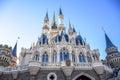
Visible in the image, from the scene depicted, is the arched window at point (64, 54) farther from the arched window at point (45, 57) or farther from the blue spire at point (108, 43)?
the blue spire at point (108, 43)

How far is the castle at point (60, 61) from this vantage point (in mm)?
27281

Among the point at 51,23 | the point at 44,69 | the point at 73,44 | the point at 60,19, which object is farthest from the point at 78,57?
the point at 51,23

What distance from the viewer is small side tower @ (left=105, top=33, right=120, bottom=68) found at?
4009cm

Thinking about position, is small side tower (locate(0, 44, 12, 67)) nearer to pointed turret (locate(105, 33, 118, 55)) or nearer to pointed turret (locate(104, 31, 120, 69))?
pointed turret (locate(104, 31, 120, 69))

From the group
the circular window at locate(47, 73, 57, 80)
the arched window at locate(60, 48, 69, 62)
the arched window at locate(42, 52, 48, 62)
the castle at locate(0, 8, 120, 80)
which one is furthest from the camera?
the arched window at locate(42, 52, 48, 62)

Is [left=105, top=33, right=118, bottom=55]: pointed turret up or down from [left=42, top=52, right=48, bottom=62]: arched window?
up

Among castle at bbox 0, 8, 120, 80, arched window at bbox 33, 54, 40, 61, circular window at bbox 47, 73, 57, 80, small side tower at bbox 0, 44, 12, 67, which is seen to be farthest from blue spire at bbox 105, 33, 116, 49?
small side tower at bbox 0, 44, 12, 67

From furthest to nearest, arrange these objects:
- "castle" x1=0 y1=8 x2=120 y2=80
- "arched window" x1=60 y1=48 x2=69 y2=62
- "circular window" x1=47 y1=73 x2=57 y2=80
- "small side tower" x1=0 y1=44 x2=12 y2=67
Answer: "small side tower" x1=0 y1=44 x2=12 y2=67 < "arched window" x1=60 y1=48 x2=69 y2=62 < "castle" x1=0 y1=8 x2=120 y2=80 < "circular window" x1=47 y1=73 x2=57 y2=80

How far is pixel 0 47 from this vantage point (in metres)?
38.3

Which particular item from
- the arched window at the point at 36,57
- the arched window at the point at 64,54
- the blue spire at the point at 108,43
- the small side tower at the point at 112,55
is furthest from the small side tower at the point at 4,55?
the blue spire at the point at 108,43

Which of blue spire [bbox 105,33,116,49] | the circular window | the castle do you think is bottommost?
the circular window

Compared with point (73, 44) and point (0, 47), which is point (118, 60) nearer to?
point (73, 44)

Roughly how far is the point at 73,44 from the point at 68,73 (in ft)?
46.9

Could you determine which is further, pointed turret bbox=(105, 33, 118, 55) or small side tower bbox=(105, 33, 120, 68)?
pointed turret bbox=(105, 33, 118, 55)
